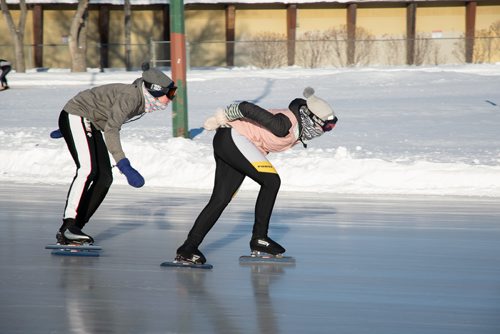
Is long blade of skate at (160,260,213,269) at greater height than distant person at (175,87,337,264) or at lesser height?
lesser

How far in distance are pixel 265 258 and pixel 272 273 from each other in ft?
1.33

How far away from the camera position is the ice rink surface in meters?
5.77

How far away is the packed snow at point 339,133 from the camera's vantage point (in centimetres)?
1270

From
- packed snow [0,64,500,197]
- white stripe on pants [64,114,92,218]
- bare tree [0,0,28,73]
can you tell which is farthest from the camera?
bare tree [0,0,28,73]

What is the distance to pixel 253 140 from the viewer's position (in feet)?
23.9

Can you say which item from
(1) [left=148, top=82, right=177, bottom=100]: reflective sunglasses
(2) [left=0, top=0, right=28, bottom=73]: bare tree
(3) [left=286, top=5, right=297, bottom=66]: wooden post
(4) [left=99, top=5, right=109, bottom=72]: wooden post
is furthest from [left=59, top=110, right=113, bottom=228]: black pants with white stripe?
(4) [left=99, top=5, right=109, bottom=72]: wooden post

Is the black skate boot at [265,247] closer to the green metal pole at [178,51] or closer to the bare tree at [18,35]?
the green metal pole at [178,51]

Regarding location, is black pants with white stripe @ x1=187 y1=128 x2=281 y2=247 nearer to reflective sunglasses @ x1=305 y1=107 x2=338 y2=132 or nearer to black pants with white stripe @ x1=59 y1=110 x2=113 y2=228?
reflective sunglasses @ x1=305 y1=107 x2=338 y2=132

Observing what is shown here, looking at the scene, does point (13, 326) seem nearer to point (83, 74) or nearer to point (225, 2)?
point (83, 74)

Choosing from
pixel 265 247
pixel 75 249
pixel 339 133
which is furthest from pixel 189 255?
pixel 339 133

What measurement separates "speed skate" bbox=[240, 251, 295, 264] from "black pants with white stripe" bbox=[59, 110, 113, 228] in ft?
4.55

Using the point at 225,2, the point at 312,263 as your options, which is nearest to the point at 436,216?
the point at 312,263

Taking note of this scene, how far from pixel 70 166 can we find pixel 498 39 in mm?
26644

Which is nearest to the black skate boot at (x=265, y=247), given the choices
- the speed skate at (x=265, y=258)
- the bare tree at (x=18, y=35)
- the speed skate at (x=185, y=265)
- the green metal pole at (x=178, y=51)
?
the speed skate at (x=265, y=258)
